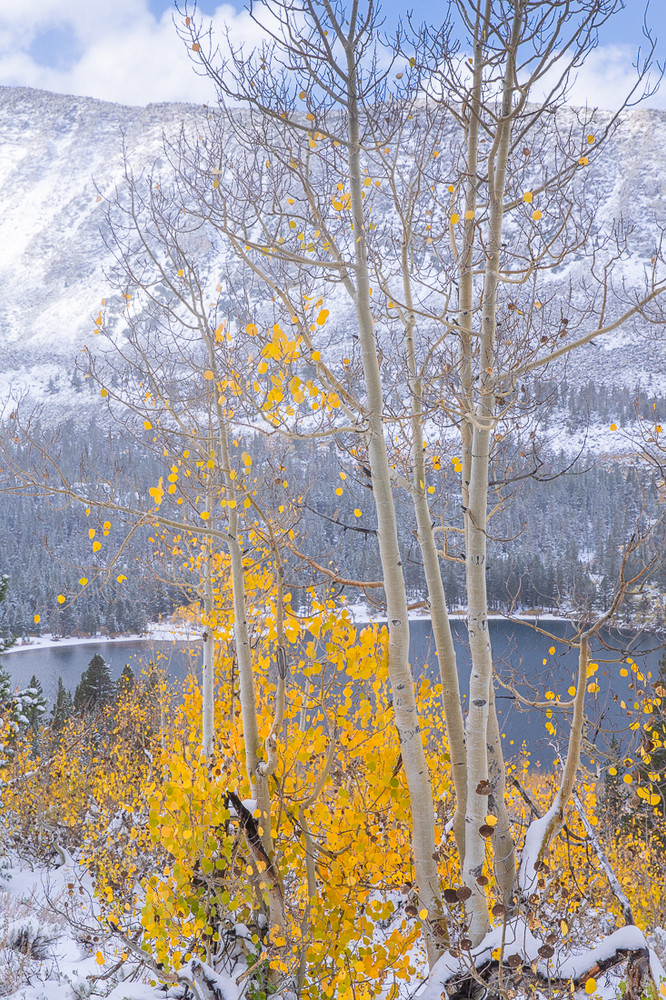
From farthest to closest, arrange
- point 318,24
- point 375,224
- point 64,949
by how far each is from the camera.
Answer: point 64,949 < point 375,224 < point 318,24

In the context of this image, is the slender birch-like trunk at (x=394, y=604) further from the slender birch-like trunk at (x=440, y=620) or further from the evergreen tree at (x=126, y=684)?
the evergreen tree at (x=126, y=684)

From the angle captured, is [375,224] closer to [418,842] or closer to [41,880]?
[418,842]

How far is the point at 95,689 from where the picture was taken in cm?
2336

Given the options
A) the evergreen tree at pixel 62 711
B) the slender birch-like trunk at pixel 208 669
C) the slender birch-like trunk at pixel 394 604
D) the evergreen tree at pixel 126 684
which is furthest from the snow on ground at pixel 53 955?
the evergreen tree at pixel 126 684

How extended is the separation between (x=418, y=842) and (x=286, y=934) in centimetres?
101

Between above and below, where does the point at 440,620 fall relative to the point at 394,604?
below

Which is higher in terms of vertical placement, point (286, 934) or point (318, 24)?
point (318, 24)

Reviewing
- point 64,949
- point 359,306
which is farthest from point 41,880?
point 359,306

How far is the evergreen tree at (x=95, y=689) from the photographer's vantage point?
2261 cm

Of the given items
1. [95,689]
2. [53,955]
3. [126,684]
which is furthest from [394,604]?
[95,689]

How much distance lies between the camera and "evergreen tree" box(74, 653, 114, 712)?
22609 millimetres

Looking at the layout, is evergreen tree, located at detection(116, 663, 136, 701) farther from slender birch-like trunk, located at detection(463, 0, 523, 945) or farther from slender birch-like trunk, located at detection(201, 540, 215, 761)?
slender birch-like trunk, located at detection(463, 0, 523, 945)

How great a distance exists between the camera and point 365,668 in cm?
403

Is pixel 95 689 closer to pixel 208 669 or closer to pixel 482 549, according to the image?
pixel 208 669
